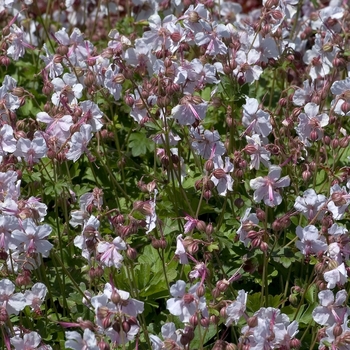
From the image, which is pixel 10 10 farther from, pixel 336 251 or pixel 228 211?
pixel 336 251

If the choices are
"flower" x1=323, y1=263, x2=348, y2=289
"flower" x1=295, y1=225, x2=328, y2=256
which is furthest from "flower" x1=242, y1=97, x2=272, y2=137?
"flower" x1=323, y1=263, x2=348, y2=289

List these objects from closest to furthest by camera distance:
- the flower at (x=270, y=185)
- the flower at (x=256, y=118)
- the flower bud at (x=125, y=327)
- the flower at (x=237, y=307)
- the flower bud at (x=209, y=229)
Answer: the flower bud at (x=125, y=327) → the flower at (x=237, y=307) → the flower bud at (x=209, y=229) → the flower at (x=270, y=185) → the flower at (x=256, y=118)

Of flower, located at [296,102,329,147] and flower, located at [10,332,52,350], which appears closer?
flower, located at [10,332,52,350]

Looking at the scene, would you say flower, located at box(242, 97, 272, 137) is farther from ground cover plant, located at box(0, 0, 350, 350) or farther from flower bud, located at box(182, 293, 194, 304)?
flower bud, located at box(182, 293, 194, 304)

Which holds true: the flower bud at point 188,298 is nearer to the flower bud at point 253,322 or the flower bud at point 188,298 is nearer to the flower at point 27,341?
the flower bud at point 253,322

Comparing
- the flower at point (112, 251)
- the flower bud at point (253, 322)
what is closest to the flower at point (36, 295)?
the flower at point (112, 251)

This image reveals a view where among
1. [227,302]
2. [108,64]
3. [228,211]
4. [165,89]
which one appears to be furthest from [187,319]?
[108,64]

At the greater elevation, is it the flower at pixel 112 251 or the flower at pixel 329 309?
the flower at pixel 112 251

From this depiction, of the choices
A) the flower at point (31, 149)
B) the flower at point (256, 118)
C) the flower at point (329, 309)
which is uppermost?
the flower at point (256, 118)
